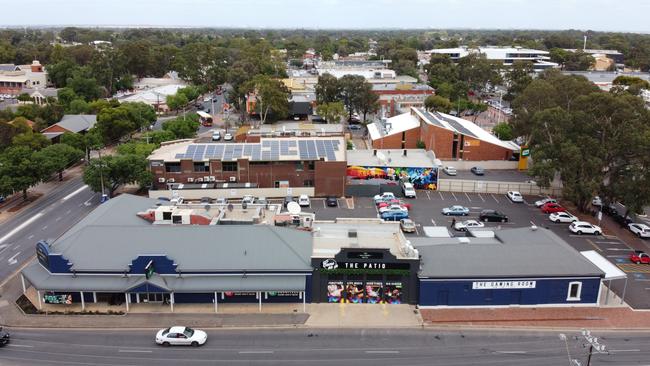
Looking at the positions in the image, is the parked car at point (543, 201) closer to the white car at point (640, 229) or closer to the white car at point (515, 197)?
the white car at point (515, 197)

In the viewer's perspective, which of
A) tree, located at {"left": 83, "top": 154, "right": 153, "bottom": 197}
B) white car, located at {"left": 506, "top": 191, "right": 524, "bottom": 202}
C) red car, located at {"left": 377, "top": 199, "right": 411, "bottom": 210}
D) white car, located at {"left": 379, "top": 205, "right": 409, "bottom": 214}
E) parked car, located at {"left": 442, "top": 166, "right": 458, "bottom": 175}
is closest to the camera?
white car, located at {"left": 379, "top": 205, "right": 409, "bottom": 214}

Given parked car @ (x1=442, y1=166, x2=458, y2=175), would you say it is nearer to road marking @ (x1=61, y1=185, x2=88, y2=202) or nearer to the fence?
the fence

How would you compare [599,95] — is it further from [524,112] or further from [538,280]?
[538,280]

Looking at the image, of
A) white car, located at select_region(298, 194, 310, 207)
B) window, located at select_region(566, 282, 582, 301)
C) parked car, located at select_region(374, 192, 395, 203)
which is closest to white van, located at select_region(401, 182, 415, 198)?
parked car, located at select_region(374, 192, 395, 203)

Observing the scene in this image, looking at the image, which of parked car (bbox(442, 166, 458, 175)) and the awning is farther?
parked car (bbox(442, 166, 458, 175))

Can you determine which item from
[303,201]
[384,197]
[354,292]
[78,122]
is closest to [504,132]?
[384,197]

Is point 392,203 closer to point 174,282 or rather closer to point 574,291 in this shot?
point 574,291
